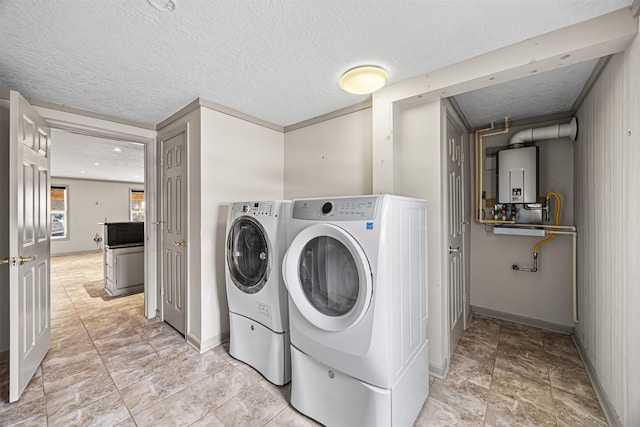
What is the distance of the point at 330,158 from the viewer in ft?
8.79

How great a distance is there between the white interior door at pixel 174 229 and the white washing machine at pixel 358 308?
1516 millimetres

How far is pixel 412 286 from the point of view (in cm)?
156

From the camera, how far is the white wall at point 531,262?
269 cm

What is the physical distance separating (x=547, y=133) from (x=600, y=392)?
7.04ft

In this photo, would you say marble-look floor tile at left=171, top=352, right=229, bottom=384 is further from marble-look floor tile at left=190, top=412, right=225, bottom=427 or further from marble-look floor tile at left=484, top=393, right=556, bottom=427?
marble-look floor tile at left=484, top=393, right=556, bottom=427

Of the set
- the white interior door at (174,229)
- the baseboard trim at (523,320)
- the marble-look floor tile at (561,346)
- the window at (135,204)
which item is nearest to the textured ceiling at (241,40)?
the white interior door at (174,229)

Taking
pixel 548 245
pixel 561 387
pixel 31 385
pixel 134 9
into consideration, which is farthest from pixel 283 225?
pixel 548 245

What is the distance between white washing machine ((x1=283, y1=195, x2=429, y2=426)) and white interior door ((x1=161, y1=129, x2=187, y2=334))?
1.52 meters

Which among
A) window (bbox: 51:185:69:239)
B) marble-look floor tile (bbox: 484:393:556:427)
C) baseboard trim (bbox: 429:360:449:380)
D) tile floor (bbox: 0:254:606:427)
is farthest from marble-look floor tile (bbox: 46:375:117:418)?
window (bbox: 51:185:69:239)

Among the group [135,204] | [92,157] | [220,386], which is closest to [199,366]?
[220,386]

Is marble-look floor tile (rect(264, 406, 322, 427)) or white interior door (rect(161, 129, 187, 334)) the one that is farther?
white interior door (rect(161, 129, 187, 334))

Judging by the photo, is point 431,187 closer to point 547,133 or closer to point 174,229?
point 547,133

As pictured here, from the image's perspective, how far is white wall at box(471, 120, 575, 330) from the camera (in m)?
2.69

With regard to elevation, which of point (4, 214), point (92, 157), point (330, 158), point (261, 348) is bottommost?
point (261, 348)
